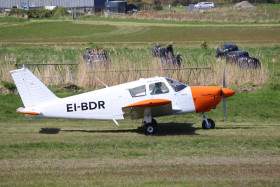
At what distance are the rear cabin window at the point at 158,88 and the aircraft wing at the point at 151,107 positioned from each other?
0.43m

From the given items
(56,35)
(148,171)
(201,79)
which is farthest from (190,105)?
(56,35)

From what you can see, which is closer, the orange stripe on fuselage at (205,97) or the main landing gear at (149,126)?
the orange stripe on fuselage at (205,97)

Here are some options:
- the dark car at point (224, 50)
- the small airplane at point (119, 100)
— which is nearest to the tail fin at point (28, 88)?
the small airplane at point (119, 100)

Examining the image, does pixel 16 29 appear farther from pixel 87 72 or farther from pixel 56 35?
pixel 87 72

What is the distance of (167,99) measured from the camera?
13531mm

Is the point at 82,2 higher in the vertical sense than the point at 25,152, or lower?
higher

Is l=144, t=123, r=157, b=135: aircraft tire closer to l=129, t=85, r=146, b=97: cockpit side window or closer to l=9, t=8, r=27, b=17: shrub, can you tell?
l=129, t=85, r=146, b=97: cockpit side window

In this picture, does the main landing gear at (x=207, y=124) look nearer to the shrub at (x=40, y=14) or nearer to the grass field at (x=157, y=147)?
the grass field at (x=157, y=147)

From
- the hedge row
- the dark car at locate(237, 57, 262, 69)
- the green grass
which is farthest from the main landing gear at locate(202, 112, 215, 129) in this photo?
the hedge row

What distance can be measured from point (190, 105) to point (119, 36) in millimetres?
30922

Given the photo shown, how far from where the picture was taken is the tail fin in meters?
13.4

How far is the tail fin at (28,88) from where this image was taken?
13.4 metres

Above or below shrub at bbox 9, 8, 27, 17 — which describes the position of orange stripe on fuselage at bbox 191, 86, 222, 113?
below

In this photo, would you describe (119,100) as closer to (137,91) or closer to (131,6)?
(137,91)
